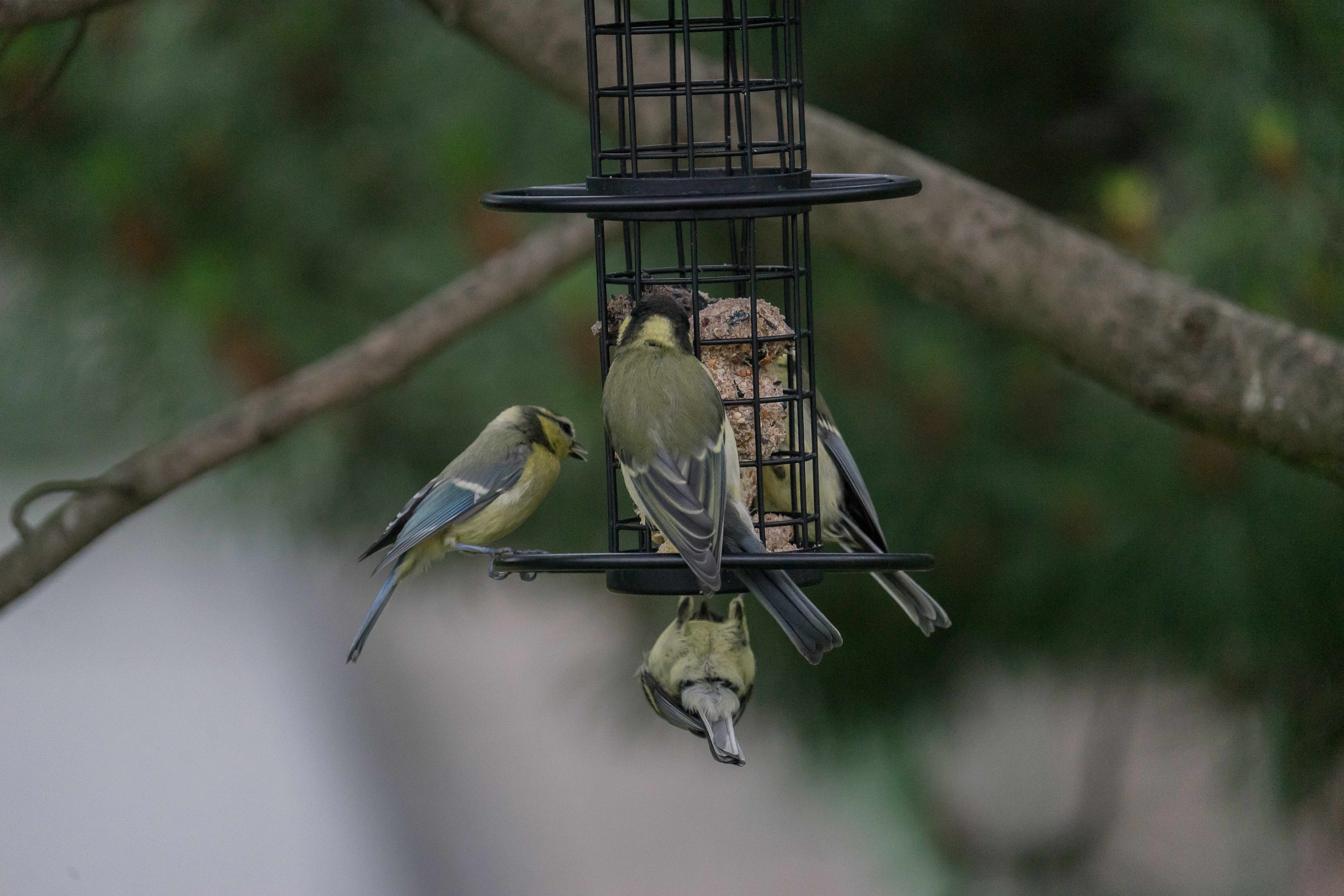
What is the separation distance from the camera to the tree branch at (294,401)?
3035 millimetres

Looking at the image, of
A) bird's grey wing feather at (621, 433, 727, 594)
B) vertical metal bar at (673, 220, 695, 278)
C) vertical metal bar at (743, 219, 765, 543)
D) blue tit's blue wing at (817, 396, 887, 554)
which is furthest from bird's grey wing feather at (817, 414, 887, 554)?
bird's grey wing feather at (621, 433, 727, 594)

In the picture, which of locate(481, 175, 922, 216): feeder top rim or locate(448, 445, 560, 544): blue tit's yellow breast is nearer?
locate(481, 175, 922, 216): feeder top rim

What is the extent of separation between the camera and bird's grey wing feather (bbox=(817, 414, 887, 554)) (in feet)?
9.37

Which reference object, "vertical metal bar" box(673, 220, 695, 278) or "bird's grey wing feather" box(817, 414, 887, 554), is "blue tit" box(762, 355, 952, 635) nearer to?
"bird's grey wing feather" box(817, 414, 887, 554)

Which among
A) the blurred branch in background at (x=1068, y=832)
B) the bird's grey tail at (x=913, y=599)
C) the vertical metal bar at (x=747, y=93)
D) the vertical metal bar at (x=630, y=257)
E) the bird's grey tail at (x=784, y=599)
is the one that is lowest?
the blurred branch in background at (x=1068, y=832)

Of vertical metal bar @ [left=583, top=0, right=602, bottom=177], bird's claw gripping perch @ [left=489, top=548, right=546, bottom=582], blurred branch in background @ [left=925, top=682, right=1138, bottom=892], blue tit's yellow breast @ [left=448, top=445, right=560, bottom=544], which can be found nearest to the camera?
bird's claw gripping perch @ [left=489, top=548, right=546, bottom=582]

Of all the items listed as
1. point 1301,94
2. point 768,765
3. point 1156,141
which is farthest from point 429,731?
point 1301,94

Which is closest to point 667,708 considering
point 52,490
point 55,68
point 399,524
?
point 399,524

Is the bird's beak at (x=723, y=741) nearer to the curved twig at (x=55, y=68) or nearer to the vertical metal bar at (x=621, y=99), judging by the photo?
the vertical metal bar at (x=621, y=99)

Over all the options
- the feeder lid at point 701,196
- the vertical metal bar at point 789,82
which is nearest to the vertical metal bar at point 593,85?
→ the feeder lid at point 701,196

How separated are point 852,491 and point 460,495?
791mm

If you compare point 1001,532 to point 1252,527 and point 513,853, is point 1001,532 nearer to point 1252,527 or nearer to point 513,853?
point 1252,527

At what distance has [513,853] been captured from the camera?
306 inches

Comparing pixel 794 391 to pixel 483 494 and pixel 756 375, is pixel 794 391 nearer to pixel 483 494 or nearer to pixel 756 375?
pixel 756 375
